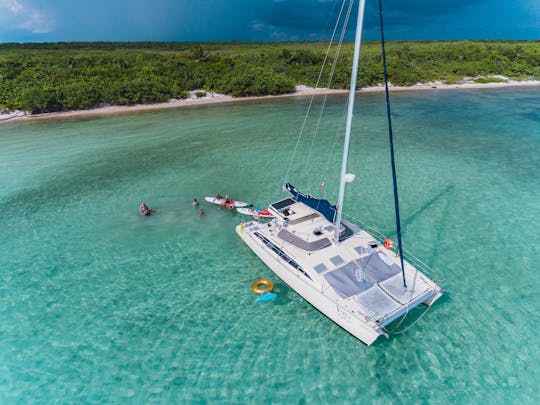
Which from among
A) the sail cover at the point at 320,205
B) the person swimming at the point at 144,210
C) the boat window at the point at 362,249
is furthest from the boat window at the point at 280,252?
the person swimming at the point at 144,210

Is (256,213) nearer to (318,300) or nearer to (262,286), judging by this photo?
(262,286)

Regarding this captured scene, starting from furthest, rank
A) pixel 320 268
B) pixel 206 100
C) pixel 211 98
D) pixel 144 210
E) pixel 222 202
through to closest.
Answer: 1. pixel 211 98
2. pixel 206 100
3. pixel 222 202
4. pixel 144 210
5. pixel 320 268

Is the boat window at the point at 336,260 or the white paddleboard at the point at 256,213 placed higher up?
the boat window at the point at 336,260

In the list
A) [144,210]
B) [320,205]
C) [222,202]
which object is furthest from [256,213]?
[144,210]

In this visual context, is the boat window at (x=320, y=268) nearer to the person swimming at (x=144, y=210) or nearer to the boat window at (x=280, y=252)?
the boat window at (x=280, y=252)

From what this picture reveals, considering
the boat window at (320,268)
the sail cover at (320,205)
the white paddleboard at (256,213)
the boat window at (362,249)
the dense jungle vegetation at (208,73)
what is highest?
the dense jungle vegetation at (208,73)

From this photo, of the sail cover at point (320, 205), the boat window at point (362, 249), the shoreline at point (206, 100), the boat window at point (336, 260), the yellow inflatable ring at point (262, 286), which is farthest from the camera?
the shoreline at point (206, 100)

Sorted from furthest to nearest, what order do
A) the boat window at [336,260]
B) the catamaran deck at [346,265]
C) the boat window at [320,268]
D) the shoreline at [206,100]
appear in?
the shoreline at [206,100], the boat window at [336,260], the boat window at [320,268], the catamaran deck at [346,265]
